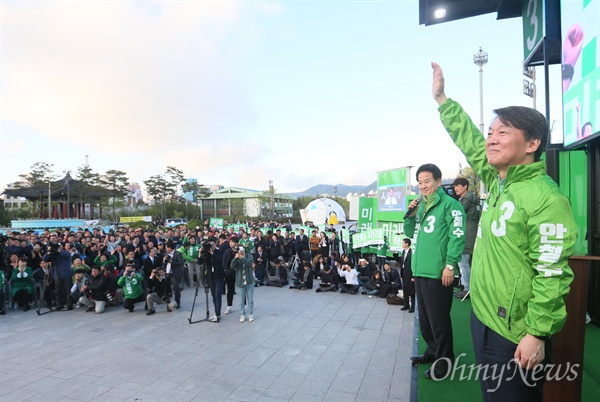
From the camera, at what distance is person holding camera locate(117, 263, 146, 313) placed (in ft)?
28.7

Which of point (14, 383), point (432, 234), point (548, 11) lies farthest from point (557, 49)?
point (14, 383)

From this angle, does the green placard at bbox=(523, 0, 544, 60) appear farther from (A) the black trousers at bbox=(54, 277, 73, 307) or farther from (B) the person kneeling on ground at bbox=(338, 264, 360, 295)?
(A) the black trousers at bbox=(54, 277, 73, 307)

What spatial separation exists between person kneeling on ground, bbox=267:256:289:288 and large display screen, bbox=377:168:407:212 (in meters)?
4.24

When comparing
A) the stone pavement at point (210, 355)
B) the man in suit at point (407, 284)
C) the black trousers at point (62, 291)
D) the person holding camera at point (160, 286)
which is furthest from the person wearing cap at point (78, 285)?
the man in suit at point (407, 284)

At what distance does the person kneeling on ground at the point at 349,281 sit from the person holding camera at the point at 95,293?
659 centimetres

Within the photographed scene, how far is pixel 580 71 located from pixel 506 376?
12.4 feet

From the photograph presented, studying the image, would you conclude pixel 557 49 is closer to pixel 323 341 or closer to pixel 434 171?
pixel 434 171

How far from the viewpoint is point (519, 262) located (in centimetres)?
144

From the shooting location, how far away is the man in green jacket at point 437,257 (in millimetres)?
3070

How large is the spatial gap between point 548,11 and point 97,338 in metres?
9.38

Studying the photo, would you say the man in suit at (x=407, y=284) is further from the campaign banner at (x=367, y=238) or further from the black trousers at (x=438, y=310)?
the black trousers at (x=438, y=310)

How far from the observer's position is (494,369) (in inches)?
58.3

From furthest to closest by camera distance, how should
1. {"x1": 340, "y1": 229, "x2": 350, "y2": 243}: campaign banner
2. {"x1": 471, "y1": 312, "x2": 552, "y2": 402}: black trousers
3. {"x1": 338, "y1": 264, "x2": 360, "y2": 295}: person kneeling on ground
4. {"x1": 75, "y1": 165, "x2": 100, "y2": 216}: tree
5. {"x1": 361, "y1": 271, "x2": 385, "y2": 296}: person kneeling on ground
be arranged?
{"x1": 75, "y1": 165, "x2": 100, "y2": 216}: tree → {"x1": 340, "y1": 229, "x2": 350, "y2": 243}: campaign banner → {"x1": 338, "y1": 264, "x2": 360, "y2": 295}: person kneeling on ground → {"x1": 361, "y1": 271, "x2": 385, "y2": 296}: person kneeling on ground → {"x1": 471, "y1": 312, "x2": 552, "y2": 402}: black trousers

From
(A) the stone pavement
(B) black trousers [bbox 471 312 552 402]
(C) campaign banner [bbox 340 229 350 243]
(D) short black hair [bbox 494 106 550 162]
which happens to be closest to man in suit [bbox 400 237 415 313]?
(A) the stone pavement
